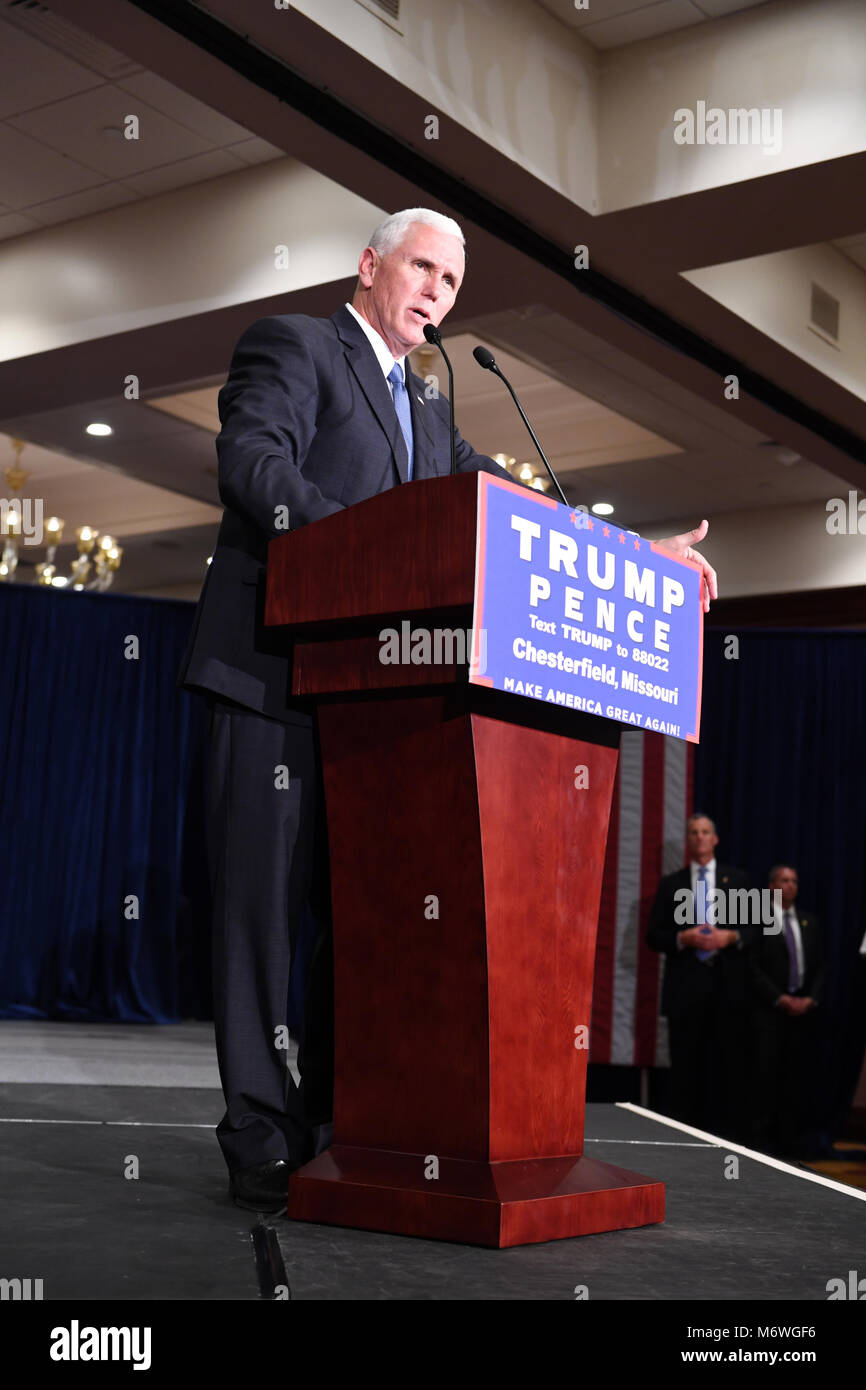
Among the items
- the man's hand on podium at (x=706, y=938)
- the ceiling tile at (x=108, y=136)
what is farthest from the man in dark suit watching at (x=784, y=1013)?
the ceiling tile at (x=108, y=136)

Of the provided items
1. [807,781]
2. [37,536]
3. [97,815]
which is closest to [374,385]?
[97,815]

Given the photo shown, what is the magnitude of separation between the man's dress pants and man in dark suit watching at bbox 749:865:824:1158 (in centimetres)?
552

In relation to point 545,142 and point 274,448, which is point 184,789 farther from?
point 274,448

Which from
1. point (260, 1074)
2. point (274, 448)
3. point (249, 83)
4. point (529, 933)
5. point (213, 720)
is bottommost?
point (260, 1074)

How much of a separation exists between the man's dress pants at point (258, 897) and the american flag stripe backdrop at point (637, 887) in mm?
5078

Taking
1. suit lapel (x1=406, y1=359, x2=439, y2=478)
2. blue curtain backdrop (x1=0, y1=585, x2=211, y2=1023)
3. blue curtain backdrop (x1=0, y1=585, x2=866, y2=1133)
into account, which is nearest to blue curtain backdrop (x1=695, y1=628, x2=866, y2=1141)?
blue curtain backdrop (x1=0, y1=585, x2=866, y2=1133)

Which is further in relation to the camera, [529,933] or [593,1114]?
[593,1114]

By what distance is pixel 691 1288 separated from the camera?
4.42 ft

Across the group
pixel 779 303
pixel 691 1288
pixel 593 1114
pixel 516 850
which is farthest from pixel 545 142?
pixel 691 1288

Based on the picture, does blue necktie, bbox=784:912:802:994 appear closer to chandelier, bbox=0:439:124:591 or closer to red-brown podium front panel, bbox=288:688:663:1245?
chandelier, bbox=0:439:124:591

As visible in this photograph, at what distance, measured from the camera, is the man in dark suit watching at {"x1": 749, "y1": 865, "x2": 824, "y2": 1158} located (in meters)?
6.97

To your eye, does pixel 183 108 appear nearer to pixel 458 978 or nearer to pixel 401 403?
pixel 401 403

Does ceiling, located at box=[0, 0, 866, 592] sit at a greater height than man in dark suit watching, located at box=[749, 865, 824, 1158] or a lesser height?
greater
